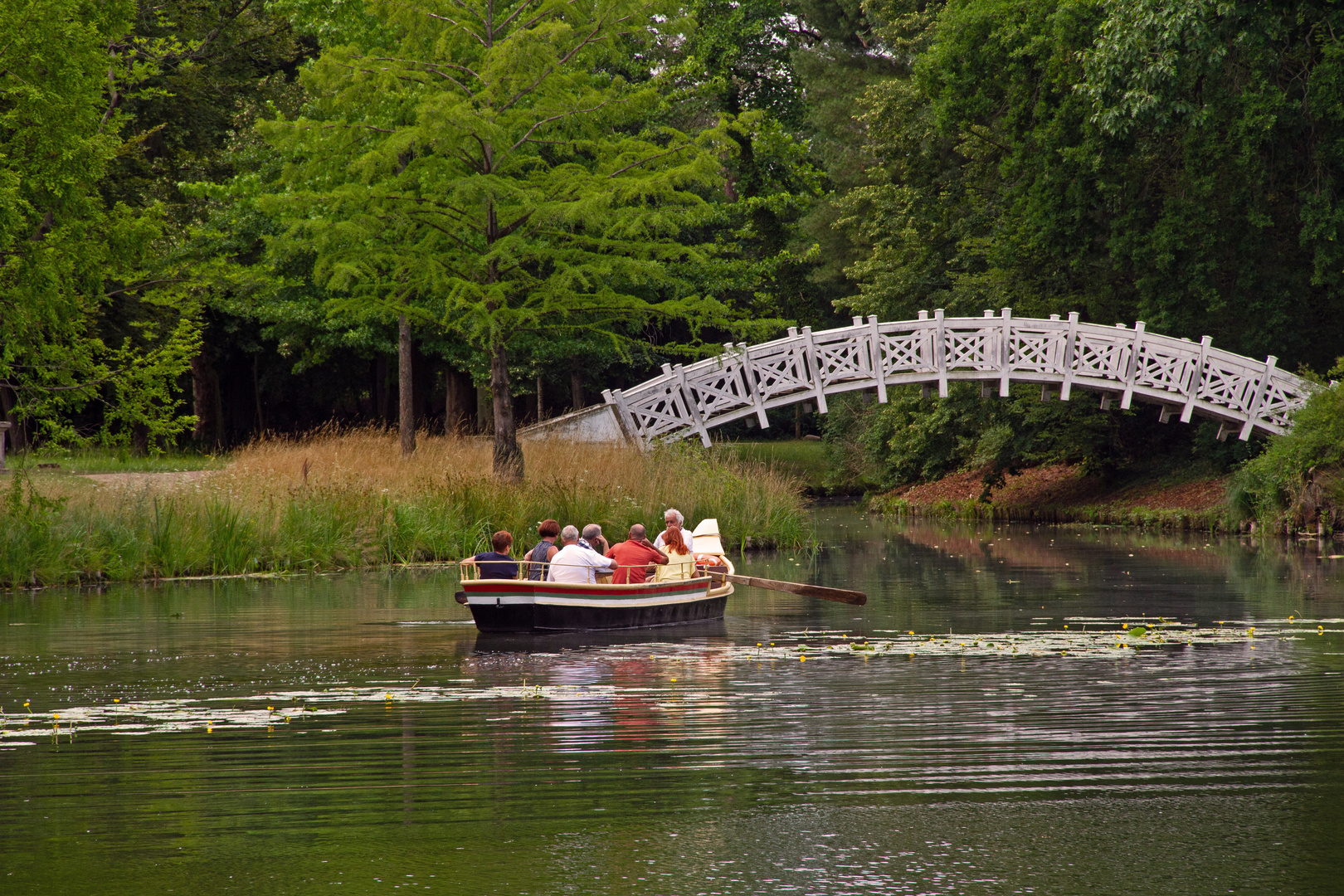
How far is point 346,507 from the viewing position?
2211 centimetres

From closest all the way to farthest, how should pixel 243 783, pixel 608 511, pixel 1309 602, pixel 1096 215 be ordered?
1. pixel 243 783
2. pixel 1309 602
3. pixel 608 511
4. pixel 1096 215

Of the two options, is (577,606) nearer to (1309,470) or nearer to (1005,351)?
(1309,470)

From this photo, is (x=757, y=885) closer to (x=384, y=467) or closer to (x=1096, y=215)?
(x=384, y=467)

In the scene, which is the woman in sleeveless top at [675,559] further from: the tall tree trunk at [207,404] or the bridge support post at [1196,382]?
the tall tree trunk at [207,404]

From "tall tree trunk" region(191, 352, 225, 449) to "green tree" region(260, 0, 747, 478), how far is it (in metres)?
16.6

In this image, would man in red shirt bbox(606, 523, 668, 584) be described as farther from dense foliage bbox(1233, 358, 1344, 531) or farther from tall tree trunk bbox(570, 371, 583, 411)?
tall tree trunk bbox(570, 371, 583, 411)

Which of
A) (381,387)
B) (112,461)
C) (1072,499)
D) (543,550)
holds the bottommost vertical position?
Answer: (543,550)

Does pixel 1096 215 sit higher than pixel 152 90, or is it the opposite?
pixel 152 90

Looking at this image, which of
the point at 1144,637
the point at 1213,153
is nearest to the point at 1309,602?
the point at 1144,637

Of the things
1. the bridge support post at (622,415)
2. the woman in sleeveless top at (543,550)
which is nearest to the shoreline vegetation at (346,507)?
the bridge support post at (622,415)

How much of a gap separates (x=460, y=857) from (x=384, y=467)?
1794 cm

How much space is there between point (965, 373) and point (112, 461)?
1792cm

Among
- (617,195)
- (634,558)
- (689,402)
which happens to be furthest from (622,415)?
(634,558)

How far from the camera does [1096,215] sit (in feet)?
117
